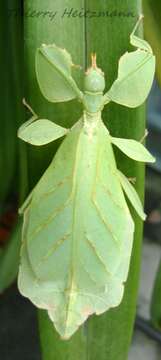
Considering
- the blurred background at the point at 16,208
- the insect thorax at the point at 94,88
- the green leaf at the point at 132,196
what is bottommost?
the blurred background at the point at 16,208

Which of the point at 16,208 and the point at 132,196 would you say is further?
the point at 16,208

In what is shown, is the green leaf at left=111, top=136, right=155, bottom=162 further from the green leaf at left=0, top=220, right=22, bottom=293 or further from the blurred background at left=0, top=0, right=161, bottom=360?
the green leaf at left=0, top=220, right=22, bottom=293

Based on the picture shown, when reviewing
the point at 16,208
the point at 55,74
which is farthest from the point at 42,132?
the point at 16,208

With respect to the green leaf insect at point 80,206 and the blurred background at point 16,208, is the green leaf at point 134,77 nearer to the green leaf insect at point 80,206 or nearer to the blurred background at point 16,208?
the green leaf insect at point 80,206

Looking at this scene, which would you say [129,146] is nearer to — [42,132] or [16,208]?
[42,132]

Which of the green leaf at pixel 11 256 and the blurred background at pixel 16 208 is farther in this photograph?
the green leaf at pixel 11 256

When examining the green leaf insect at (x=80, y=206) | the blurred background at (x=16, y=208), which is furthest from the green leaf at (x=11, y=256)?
the green leaf insect at (x=80, y=206)

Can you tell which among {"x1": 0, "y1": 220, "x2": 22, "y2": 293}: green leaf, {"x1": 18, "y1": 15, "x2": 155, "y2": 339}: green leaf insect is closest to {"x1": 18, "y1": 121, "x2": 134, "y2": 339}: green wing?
{"x1": 18, "y1": 15, "x2": 155, "y2": 339}: green leaf insect

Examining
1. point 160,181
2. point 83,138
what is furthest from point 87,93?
point 160,181
